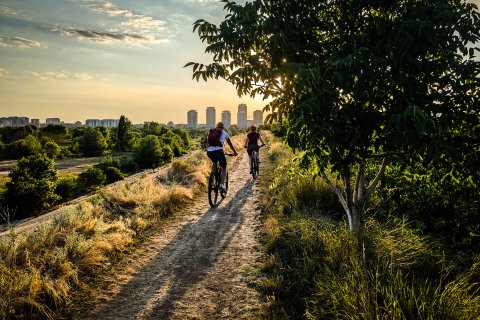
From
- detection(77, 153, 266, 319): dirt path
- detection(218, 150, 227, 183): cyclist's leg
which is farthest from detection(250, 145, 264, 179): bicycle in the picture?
detection(77, 153, 266, 319): dirt path

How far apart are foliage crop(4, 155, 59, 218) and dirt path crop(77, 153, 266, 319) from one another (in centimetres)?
900

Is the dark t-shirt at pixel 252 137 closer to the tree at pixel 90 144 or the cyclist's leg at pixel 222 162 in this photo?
the cyclist's leg at pixel 222 162

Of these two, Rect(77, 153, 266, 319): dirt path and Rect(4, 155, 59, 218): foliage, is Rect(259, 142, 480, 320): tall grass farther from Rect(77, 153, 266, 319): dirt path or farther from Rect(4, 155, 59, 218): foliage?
Rect(4, 155, 59, 218): foliage

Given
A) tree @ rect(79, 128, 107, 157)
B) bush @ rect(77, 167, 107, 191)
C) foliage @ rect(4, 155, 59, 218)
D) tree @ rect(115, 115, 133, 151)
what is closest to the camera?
foliage @ rect(4, 155, 59, 218)

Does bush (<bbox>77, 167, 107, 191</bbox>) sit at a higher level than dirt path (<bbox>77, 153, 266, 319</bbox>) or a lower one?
lower

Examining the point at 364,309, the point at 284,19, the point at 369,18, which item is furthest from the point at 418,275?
the point at 284,19

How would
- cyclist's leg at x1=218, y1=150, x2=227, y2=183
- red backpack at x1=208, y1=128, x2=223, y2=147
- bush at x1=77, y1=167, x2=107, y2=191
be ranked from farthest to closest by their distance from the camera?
bush at x1=77, y1=167, x2=107, y2=191 → cyclist's leg at x1=218, y1=150, x2=227, y2=183 → red backpack at x1=208, y1=128, x2=223, y2=147

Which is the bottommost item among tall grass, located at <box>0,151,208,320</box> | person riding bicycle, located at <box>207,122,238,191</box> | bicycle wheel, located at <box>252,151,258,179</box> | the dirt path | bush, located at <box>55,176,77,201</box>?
bush, located at <box>55,176,77,201</box>

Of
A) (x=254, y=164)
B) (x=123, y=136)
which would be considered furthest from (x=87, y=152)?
(x=254, y=164)

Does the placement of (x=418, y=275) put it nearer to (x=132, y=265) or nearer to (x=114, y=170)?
(x=132, y=265)

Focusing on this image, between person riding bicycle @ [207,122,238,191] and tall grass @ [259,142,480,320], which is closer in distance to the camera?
tall grass @ [259,142,480,320]

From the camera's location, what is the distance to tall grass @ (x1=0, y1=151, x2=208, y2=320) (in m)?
3.72

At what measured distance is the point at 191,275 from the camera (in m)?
Result: 4.84

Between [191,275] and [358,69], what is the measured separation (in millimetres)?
3955
